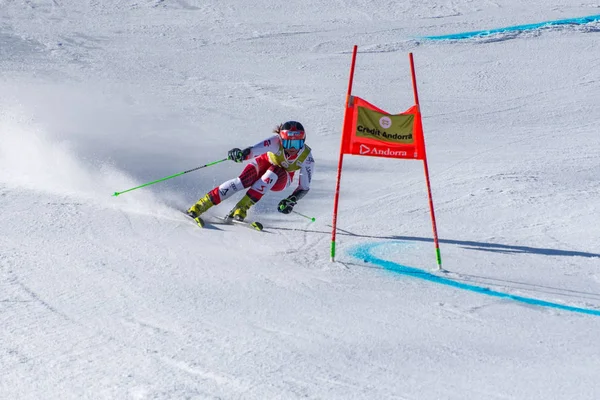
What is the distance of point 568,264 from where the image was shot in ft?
25.2

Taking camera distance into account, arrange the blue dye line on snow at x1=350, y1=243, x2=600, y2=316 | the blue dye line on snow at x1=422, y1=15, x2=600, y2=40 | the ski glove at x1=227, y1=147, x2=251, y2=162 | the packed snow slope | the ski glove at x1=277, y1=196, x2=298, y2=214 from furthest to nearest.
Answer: the blue dye line on snow at x1=422, y1=15, x2=600, y2=40, the ski glove at x1=277, y1=196, x2=298, y2=214, the ski glove at x1=227, y1=147, x2=251, y2=162, the blue dye line on snow at x1=350, y1=243, x2=600, y2=316, the packed snow slope

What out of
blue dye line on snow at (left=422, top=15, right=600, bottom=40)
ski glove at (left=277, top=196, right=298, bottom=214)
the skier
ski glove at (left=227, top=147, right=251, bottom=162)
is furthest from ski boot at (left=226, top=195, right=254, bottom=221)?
blue dye line on snow at (left=422, top=15, right=600, bottom=40)

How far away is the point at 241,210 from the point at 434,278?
2.78m

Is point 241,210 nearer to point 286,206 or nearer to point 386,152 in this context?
point 286,206

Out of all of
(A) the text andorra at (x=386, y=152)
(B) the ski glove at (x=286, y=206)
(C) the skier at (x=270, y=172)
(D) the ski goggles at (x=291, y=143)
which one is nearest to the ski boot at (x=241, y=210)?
(C) the skier at (x=270, y=172)

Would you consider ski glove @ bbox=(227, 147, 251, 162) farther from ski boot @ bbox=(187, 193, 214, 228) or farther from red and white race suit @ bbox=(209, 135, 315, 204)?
ski boot @ bbox=(187, 193, 214, 228)

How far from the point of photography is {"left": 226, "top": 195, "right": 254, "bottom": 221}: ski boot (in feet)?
29.6

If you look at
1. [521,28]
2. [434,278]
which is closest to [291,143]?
[434,278]

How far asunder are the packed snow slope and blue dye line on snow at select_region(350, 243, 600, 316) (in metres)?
0.03

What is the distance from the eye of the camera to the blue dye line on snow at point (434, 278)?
21.1ft

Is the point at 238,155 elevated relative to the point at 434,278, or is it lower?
elevated

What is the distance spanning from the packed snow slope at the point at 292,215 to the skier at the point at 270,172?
0.30 metres

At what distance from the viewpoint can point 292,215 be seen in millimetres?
9602

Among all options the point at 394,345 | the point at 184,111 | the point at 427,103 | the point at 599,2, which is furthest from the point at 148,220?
the point at 599,2
